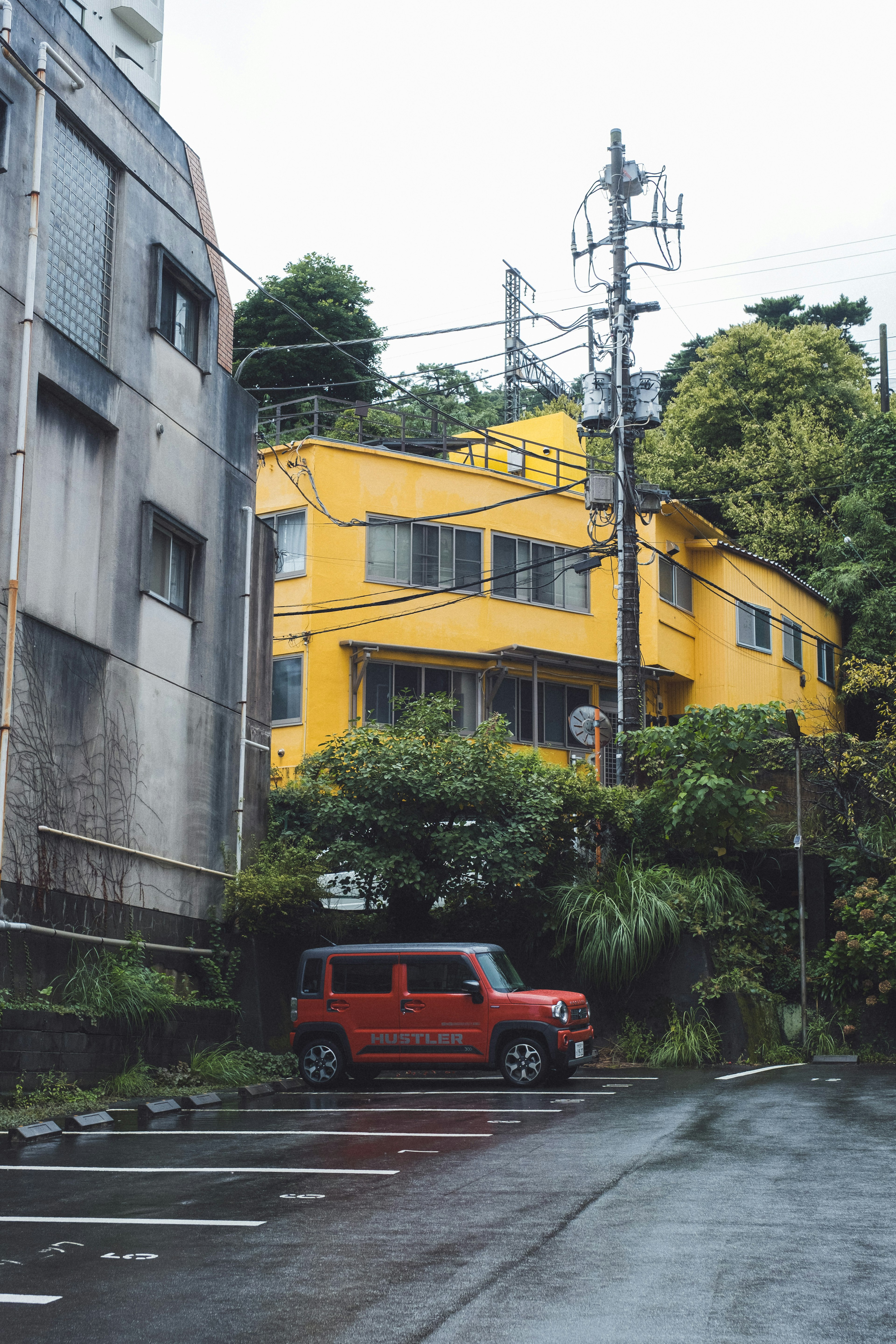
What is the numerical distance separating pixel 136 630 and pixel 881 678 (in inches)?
744

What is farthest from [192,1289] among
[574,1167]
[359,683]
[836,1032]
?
[359,683]

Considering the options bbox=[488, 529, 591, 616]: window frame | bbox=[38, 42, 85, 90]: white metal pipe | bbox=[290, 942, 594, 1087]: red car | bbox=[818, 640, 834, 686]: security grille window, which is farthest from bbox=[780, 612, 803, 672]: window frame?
bbox=[38, 42, 85, 90]: white metal pipe

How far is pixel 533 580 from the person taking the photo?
107ft

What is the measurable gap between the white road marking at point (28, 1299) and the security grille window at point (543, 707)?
985 inches

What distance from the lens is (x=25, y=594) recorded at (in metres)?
15.2

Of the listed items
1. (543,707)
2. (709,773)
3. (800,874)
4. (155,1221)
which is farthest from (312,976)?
(543,707)

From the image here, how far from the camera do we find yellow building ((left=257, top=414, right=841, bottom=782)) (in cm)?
2977

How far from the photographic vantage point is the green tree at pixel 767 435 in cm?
4000

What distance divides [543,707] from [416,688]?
3612 mm

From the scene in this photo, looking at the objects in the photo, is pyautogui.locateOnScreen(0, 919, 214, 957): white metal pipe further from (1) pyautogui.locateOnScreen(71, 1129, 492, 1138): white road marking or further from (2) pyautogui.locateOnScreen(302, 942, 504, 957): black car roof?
(1) pyautogui.locateOnScreen(71, 1129, 492, 1138): white road marking

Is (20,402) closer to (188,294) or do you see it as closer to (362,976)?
→ (188,294)

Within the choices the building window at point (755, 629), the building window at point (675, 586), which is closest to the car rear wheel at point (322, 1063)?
the building window at point (675, 586)

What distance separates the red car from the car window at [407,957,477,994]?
0.03 feet

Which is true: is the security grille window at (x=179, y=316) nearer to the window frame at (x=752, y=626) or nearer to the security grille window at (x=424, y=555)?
the security grille window at (x=424, y=555)
